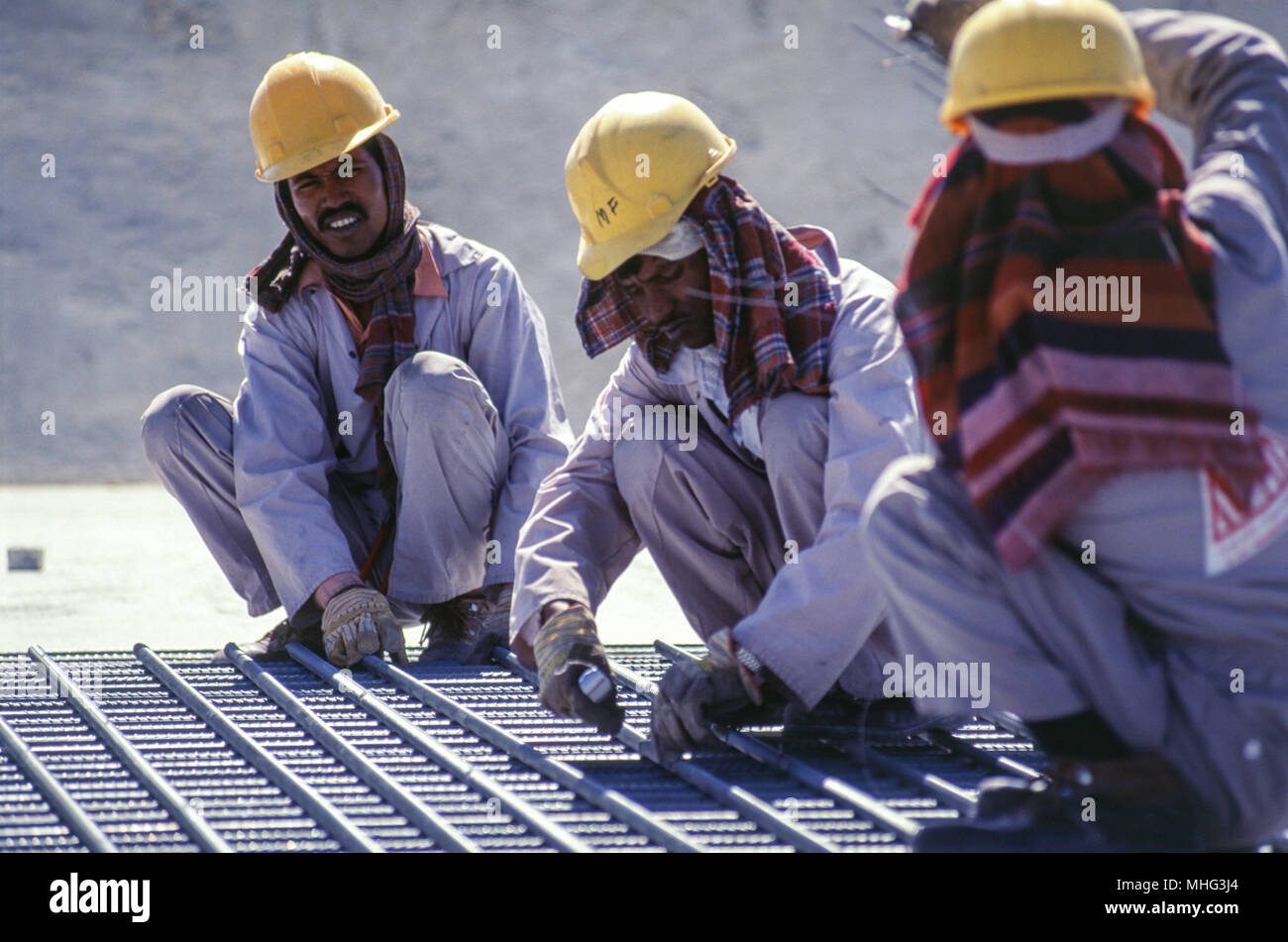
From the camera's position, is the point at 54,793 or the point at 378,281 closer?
the point at 54,793

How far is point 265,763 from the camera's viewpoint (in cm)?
286

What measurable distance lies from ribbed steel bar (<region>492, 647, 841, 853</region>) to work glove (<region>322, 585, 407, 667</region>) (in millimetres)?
780

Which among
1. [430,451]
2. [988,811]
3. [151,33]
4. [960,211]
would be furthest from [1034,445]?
→ [151,33]

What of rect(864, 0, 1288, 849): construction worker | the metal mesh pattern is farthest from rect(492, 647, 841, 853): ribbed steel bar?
rect(864, 0, 1288, 849): construction worker

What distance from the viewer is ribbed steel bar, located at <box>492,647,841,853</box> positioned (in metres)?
2.32

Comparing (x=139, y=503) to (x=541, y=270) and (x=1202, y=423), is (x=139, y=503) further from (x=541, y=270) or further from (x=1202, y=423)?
(x=1202, y=423)

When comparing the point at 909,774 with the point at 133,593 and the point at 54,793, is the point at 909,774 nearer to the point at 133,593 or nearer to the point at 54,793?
A: the point at 54,793

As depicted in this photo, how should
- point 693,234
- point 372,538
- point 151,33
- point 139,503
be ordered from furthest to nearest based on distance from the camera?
point 151,33
point 139,503
point 372,538
point 693,234

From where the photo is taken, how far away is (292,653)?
12.4ft

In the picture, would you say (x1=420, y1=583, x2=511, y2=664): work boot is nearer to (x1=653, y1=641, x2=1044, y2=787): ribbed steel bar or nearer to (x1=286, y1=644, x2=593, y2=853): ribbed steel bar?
(x1=286, y1=644, x2=593, y2=853): ribbed steel bar

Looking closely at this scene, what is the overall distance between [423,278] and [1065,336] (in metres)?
2.34

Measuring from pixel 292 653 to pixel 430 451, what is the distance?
56cm
